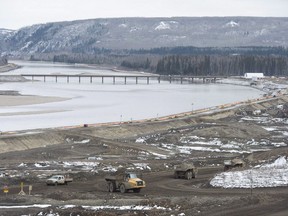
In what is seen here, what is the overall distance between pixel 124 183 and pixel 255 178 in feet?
25.2

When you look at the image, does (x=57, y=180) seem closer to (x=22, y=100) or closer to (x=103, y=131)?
(x=103, y=131)

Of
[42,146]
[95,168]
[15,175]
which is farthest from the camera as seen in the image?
[42,146]

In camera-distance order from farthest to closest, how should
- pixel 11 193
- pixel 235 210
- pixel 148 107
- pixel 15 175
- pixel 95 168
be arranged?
1. pixel 148 107
2. pixel 95 168
3. pixel 15 175
4. pixel 11 193
5. pixel 235 210

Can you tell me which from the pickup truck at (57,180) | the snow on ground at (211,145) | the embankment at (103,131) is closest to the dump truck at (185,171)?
the pickup truck at (57,180)

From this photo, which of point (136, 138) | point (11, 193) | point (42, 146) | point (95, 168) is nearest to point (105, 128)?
point (136, 138)

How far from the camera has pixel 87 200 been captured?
1310 inches

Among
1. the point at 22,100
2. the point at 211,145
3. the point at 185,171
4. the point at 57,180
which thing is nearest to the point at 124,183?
the point at 57,180

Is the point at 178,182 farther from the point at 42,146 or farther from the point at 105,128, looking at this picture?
the point at 105,128

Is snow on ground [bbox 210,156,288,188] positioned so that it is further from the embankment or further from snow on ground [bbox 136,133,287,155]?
the embankment

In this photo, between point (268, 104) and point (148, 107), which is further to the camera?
Answer: point (268, 104)

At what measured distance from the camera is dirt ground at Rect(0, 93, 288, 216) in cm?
3089

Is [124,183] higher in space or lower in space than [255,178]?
lower

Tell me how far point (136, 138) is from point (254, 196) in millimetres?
45910

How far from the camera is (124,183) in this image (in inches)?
1462
